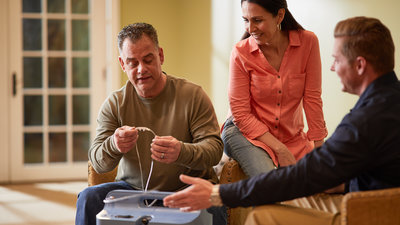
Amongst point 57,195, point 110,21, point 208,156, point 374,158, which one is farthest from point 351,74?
point 110,21

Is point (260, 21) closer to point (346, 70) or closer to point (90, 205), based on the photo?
point (346, 70)

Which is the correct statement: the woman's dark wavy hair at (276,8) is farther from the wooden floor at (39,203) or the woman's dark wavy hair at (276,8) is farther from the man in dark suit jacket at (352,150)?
the wooden floor at (39,203)

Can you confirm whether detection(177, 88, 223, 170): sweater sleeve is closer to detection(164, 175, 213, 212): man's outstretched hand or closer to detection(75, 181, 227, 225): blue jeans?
detection(75, 181, 227, 225): blue jeans

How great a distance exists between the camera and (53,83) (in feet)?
16.7

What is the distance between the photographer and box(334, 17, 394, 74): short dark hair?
54.4 inches

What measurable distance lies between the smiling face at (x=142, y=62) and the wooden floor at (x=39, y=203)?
1777 mm

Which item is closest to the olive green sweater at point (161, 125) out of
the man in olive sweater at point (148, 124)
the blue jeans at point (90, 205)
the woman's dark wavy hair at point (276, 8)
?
the man in olive sweater at point (148, 124)

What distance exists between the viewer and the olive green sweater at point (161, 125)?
208 cm

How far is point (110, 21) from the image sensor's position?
5.10 meters

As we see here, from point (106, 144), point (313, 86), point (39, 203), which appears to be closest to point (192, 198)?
point (106, 144)

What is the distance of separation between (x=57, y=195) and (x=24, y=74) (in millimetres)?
1376

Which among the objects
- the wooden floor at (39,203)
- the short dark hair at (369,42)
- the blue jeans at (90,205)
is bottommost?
the wooden floor at (39,203)

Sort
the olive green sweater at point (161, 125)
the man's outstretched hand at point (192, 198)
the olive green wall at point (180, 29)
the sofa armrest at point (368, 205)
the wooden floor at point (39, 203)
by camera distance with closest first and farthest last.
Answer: the sofa armrest at point (368, 205) → the man's outstretched hand at point (192, 198) → the olive green sweater at point (161, 125) → the wooden floor at point (39, 203) → the olive green wall at point (180, 29)

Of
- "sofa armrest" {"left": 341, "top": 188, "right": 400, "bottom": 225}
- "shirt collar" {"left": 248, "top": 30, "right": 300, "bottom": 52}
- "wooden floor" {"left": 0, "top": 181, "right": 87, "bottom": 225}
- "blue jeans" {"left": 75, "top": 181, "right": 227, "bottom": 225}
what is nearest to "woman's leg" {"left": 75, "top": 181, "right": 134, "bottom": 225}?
"blue jeans" {"left": 75, "top": 181, "right": 227, "bottom": 225}
